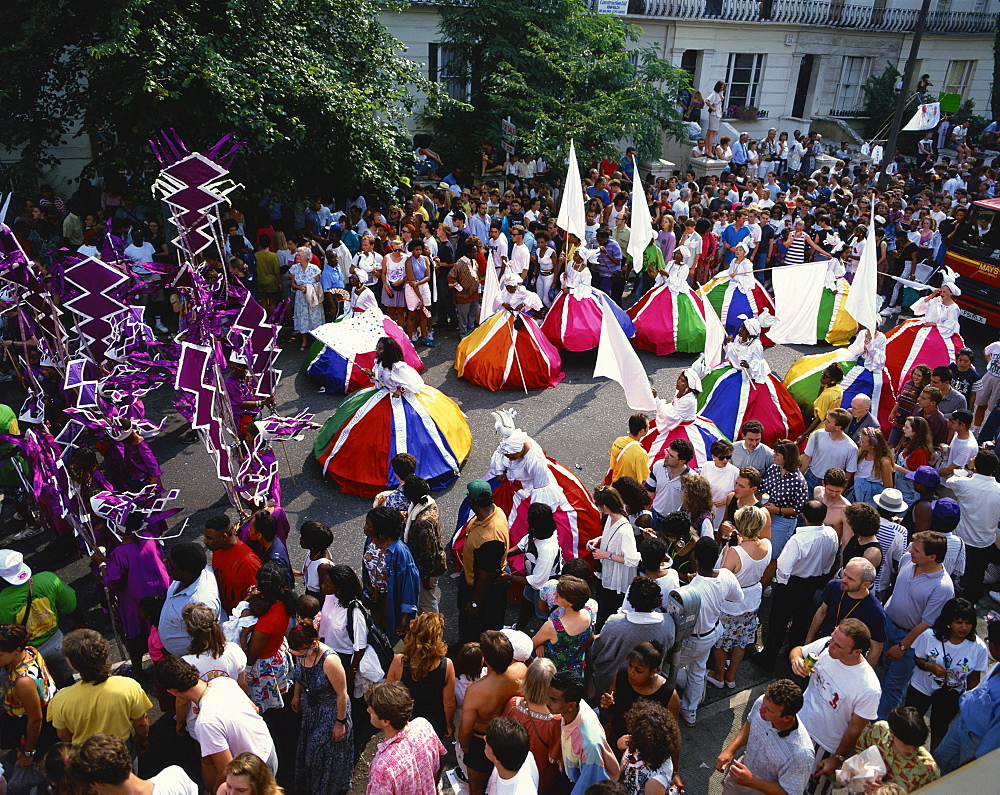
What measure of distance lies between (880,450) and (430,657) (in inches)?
169

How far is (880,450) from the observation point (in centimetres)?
682

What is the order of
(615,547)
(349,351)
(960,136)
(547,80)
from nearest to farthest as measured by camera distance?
(615,547), (349,351), (547,80), (960,136)

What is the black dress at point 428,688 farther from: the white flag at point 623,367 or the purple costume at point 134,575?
the white flag at point 623,367

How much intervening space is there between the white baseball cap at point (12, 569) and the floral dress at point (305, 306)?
6.80 metres

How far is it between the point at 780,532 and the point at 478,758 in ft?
9.67

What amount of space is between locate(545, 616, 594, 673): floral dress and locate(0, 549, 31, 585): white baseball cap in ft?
10.6

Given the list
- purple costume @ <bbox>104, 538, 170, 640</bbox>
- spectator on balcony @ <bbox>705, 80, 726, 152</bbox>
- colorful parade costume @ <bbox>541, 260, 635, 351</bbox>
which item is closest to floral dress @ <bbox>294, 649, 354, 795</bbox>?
purple costume @ <bbox>104, 538, 170, 640</bbox>

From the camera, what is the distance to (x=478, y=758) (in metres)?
4.40

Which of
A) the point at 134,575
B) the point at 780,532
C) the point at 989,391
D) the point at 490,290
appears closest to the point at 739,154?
the point at 490,290

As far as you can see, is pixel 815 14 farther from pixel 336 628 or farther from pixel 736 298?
pixel 336 628

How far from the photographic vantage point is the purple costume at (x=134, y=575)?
5.48 meters

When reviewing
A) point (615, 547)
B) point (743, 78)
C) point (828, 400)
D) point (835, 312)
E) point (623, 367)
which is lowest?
point (835, 312)

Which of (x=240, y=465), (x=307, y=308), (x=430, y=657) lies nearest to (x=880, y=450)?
(x=430, y=657)

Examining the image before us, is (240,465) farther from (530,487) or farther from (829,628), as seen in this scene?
(829,628)
